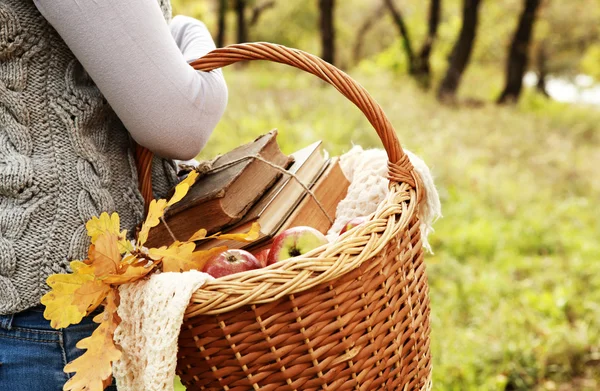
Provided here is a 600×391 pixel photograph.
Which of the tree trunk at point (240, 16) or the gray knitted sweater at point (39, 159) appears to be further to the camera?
the tree trunk at point (240, 16)

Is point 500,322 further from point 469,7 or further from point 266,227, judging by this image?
point 469,7

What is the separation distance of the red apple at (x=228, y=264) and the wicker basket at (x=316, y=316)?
0.38ft

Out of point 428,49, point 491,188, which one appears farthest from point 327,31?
point 491,188

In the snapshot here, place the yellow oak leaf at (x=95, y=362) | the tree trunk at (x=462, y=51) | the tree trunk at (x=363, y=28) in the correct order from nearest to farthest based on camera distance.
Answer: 1. the yellow oak leaf at (x=95, y=362)
2. the tree trunk at (x=462, y=51)
3. the tree trunk at (x=363, y=28)

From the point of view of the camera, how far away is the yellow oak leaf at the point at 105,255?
973mm

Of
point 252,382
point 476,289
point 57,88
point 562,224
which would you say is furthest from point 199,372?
point 562,224

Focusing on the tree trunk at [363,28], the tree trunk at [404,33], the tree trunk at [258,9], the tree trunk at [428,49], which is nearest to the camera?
the tree trunk at [404,33]

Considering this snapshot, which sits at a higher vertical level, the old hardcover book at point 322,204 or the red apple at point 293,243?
the red apple at point 293,243

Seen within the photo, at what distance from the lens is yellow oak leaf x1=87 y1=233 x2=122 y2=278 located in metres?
0.97

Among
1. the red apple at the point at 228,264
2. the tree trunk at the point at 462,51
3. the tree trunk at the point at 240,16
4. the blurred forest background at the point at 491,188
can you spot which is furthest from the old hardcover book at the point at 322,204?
the tree trunk at the point at 240,16

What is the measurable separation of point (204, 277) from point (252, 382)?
188mm

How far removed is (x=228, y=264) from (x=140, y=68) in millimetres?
351

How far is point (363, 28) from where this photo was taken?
749 inches

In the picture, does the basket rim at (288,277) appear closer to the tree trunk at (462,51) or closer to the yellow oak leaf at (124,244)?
the yellow oak leaf at (124,244)
